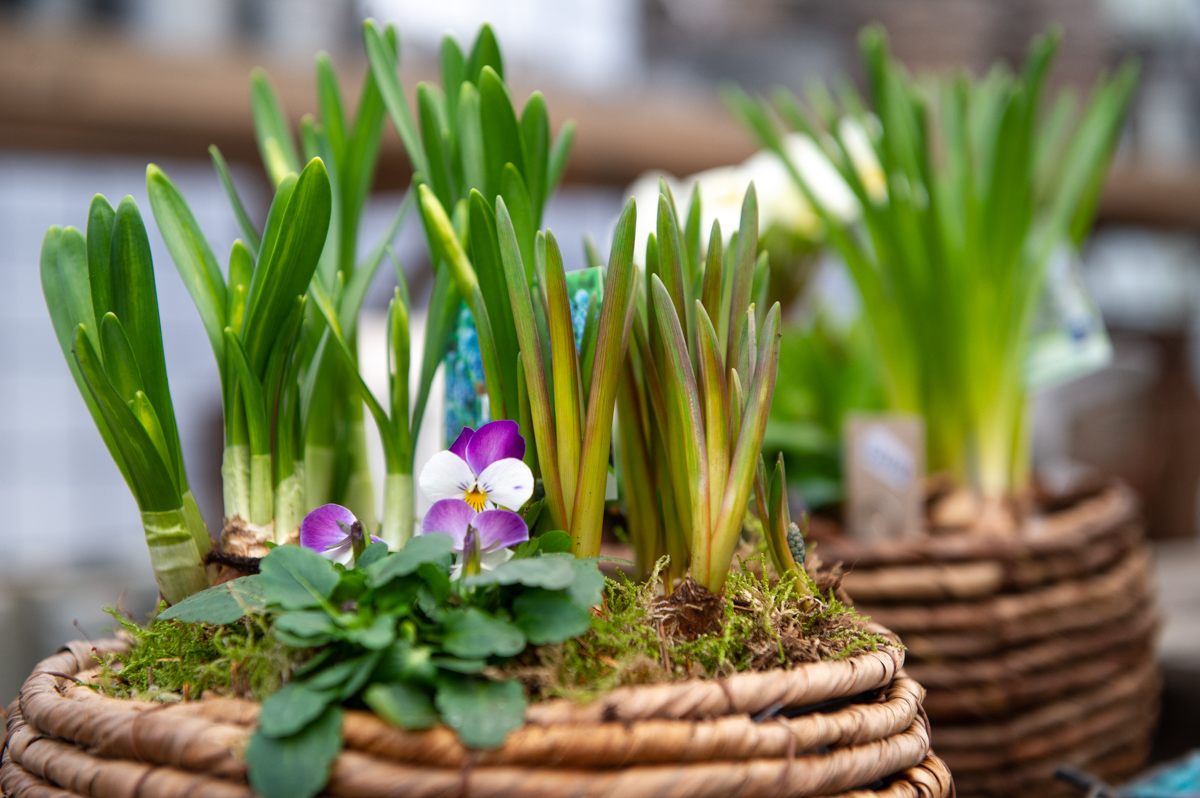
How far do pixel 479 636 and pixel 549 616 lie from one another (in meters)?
0.03

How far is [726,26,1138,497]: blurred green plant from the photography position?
75 centimetres

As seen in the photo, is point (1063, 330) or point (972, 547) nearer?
A: point (972, 547)

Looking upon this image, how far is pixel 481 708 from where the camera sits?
0.91 ft

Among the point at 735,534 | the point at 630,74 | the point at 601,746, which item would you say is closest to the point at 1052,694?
the point at 735,534

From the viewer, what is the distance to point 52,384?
4.76 meters

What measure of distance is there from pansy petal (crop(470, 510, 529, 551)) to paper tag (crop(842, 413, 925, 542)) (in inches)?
17.9

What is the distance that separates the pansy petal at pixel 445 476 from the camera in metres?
0.36

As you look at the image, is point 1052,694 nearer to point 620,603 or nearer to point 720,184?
point 620,603

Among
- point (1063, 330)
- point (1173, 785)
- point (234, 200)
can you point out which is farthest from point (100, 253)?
point (1063, 330)

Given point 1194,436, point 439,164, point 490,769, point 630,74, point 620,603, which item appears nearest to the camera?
point 490,769

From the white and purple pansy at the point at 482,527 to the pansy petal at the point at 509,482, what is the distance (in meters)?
0.01

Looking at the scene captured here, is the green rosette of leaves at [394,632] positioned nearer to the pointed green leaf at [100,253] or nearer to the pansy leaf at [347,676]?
the pansy leaf at [347,676]

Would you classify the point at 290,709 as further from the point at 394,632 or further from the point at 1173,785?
the point at 1173,785

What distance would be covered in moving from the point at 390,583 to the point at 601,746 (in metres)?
0.10
